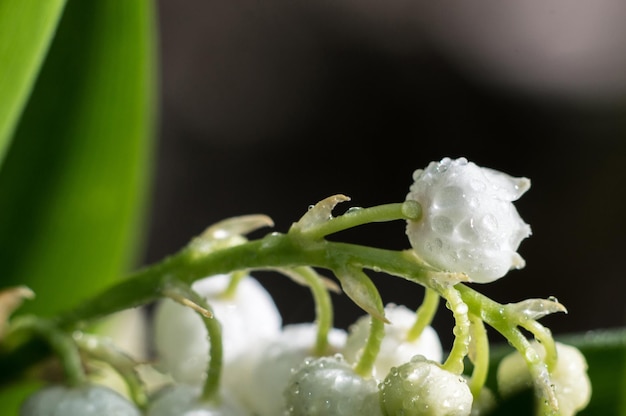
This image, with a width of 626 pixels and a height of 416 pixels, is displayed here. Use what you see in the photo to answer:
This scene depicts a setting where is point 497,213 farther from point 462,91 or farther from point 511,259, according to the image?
point 462,91

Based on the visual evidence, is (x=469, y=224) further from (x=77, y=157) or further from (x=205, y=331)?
(x=77, y=157)

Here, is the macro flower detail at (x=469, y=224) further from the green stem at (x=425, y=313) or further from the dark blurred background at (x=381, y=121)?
the dark blurred background at (x=381, y=121)

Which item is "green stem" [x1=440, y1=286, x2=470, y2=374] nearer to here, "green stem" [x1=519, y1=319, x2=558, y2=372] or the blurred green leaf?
"green stem" [x1=519, y1=319, x2=558, y2=372]

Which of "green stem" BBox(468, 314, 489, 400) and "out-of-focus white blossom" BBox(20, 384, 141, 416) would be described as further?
"out-of-focus white blossom" BBox(20, 384, 141, 416)

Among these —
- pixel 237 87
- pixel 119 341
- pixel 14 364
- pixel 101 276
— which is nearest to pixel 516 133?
pixel 237 87

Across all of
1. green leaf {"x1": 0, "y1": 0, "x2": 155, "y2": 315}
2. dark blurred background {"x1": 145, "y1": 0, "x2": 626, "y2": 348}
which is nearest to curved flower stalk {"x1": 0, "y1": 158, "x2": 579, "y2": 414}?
green leaf {"x1": 0, "y1": 0, "x2": 155, "y2": 315}

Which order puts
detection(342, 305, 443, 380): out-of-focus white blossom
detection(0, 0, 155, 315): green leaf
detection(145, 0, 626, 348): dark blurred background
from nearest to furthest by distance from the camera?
detection(342, 305, 443, 380): out-of-focus white blossom
detection(0, 0, 155, 315): green leaf
detection(145, 0, 626, 348): dark blurred background
